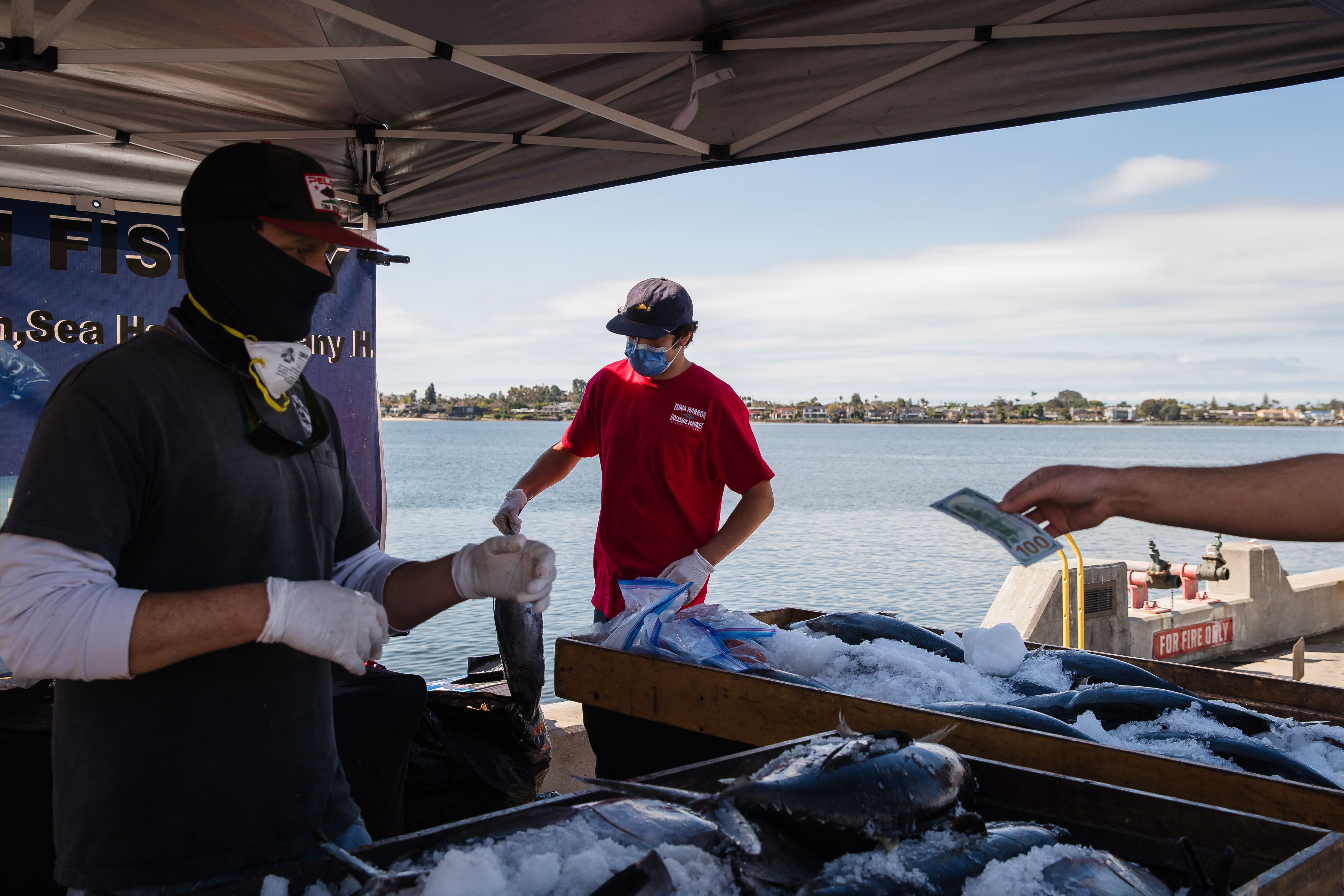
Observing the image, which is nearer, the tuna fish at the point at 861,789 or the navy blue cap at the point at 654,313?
the tuna fish at the point at 861,789

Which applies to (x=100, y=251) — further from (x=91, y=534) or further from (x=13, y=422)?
(x=91, y=534)

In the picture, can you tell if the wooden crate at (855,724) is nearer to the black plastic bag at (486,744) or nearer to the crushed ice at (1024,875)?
the black plastic bag at (486,744)

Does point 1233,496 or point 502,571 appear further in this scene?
point 502,571

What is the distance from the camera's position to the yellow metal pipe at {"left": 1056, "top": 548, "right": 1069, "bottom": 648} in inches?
274

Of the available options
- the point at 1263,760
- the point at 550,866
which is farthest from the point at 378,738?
the point at 1263,760

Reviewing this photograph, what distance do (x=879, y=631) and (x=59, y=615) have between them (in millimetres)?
2673

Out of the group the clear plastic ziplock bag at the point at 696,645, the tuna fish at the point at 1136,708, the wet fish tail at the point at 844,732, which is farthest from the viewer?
the clear plastic ziplock bag at the point at 696,645

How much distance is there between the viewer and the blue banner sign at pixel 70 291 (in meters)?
4.02

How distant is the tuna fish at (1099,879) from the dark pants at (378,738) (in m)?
2.12

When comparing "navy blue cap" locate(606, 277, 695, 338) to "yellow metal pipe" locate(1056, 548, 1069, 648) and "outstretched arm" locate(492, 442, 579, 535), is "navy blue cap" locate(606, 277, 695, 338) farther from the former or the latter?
"yellow metal pipe" locate(1056, 548, 1069, 648)

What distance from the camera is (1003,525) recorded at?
2.03 m

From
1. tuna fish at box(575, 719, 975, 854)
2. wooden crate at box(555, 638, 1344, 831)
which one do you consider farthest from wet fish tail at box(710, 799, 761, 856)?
wooden crate at box(555, 638, 1344, 831)

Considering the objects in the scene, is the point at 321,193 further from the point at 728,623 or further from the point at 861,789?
the point at 728,623

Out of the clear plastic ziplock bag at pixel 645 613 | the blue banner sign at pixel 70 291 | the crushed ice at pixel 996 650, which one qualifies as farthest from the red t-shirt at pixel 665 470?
the blue banner sign at pixel 70 291
